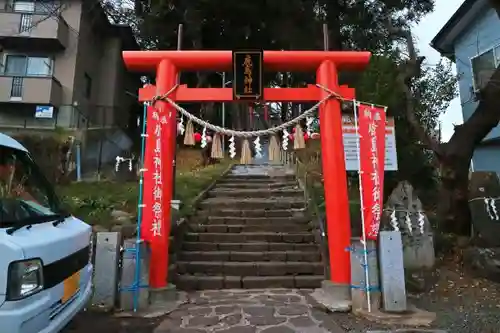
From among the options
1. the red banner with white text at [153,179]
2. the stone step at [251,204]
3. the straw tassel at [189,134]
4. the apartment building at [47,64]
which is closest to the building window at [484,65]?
the stone step at [251,204]

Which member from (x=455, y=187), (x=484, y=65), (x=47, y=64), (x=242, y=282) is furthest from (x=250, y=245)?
(x=47, y=64)

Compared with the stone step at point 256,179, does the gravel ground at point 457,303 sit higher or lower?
lower

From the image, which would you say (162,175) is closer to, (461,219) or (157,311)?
(157,311)

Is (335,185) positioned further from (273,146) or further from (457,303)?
(457,303)

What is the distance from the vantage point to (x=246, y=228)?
28.5 feet

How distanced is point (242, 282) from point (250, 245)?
117cm

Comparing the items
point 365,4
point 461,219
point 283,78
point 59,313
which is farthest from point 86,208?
point 283,78

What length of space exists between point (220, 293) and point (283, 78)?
17.2 meters

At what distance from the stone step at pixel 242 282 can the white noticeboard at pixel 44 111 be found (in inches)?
516

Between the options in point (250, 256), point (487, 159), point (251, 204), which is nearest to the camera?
point (250, 256)

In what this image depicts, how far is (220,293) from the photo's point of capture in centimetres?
641

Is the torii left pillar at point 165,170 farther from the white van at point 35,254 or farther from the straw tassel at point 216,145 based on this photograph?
the white van at point 35,254

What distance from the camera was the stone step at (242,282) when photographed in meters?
6.77

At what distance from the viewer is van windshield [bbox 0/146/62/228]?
3.34 metres
